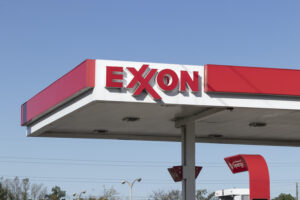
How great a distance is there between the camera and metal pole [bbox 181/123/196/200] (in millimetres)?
22938

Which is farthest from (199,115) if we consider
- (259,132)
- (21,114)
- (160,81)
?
(21,114)

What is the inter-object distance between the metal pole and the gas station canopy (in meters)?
0.42

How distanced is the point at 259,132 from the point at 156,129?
171 inches

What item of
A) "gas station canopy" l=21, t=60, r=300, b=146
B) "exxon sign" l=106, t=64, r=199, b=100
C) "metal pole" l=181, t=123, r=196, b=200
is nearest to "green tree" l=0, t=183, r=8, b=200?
"gas station canopy" l=21, t=60, r=300, b=146

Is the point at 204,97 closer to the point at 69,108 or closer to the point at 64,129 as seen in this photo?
the point at 69,108

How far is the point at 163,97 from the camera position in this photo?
65.7ft

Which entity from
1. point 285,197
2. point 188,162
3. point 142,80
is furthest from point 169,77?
point 285,197

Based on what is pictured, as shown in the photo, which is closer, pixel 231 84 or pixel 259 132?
pixel 231 84

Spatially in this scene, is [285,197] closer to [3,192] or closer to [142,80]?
[3,192]

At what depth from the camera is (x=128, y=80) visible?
779 inches

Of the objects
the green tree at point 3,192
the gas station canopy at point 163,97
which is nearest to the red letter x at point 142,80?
the gas station canopy at point 163,97

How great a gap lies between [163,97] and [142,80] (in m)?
0.84

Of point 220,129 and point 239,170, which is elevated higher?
point 220,129

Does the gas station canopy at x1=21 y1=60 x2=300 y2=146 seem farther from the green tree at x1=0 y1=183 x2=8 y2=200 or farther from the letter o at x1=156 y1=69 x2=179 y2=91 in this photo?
the green tree at x1=0 y1=183 x2=8 y2=200
